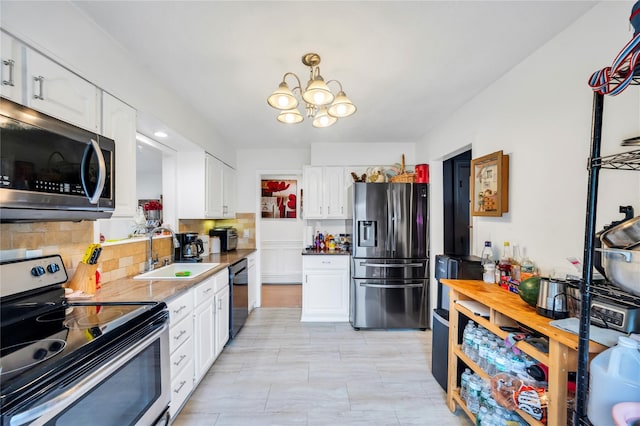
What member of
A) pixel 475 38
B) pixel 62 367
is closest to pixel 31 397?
pixel 62 367

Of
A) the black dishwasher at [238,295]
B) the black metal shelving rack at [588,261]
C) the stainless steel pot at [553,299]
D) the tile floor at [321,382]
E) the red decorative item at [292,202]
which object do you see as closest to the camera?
the black metal shelving rack at [588,261]

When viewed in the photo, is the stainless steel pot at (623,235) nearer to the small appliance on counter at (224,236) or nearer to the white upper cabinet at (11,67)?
the white upper cabinet at (11,67)

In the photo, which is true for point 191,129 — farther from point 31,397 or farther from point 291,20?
point 31,397

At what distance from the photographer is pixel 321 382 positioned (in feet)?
7.25

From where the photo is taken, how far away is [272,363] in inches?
97.7

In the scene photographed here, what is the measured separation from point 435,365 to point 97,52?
3.14 meters

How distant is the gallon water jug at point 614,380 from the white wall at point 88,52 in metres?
2.44

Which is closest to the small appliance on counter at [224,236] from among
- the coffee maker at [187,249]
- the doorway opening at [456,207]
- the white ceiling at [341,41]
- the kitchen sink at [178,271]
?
the coffee maker at [187,249]

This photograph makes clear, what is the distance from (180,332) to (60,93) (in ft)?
4.87

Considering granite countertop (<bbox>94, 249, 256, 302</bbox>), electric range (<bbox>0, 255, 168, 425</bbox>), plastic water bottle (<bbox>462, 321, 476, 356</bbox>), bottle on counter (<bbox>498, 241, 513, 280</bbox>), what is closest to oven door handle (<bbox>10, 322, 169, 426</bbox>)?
electric range (<bbox>0, 255, 168, 425</bbox>)

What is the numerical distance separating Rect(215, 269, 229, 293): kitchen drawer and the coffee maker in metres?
0.38

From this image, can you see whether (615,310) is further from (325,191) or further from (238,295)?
(325,191)

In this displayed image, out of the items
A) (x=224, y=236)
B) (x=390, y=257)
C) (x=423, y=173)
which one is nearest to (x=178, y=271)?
(x=224, y=236)

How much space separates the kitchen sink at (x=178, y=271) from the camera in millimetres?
2140
